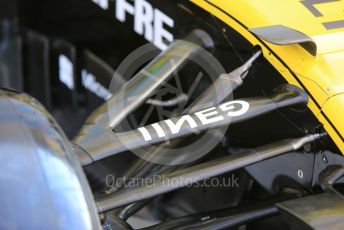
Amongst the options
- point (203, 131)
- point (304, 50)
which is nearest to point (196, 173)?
point (203, 131)

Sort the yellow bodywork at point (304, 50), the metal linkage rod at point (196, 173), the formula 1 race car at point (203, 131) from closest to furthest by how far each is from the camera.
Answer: the formula 1 race car at point (203, 131)
the metal linkage rod at point (196, 173)
the yellow bodywork at point (304, 50)

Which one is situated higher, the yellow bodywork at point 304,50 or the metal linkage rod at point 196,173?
the yellow bodywork at point 304,50

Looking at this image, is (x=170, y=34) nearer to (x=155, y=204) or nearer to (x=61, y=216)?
(x=155, y=204)

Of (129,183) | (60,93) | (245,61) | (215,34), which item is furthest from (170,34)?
(60,93)

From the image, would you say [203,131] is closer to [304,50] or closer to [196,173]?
[196,173]

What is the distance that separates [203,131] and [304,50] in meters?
0.29

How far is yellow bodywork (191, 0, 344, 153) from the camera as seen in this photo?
4.59 feet

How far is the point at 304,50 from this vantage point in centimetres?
145

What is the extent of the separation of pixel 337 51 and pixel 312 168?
266mm

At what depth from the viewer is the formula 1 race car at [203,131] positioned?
1081 millimetres

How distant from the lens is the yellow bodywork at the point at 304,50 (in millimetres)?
1398

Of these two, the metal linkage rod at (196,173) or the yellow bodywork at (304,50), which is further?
the yellow bodywork at (304,50)

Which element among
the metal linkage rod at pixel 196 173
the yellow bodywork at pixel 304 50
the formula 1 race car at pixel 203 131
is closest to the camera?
the formula 1 race car at pixel 203 131

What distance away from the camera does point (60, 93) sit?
9.29ft
